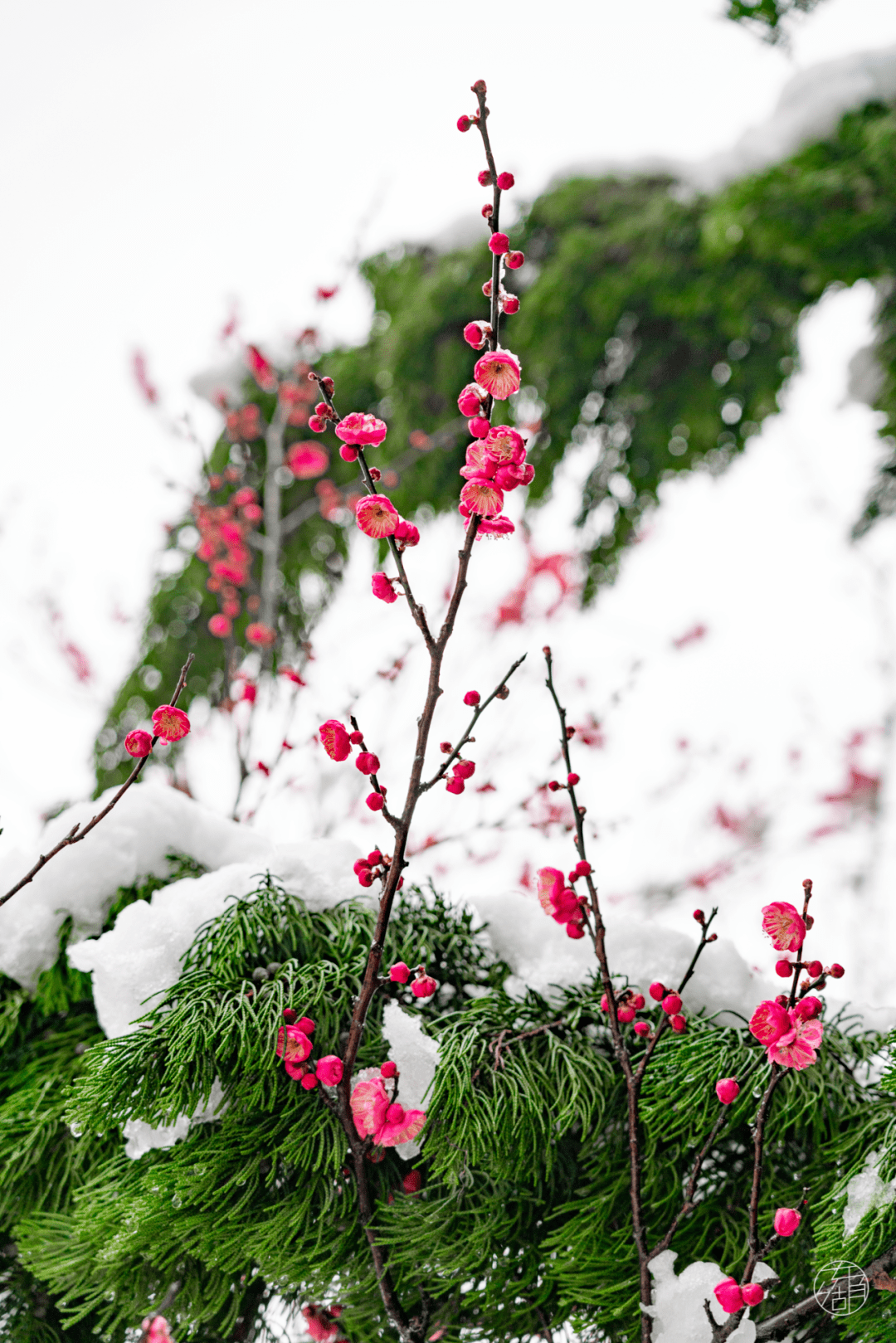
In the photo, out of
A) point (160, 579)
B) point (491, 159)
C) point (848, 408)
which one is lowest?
point (491, 159)

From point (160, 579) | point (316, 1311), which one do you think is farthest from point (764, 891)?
point (316, 1311)

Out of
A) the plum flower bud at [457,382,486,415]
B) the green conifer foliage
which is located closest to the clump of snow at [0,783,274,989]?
the green conifer foliage

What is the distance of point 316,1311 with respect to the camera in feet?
2.02

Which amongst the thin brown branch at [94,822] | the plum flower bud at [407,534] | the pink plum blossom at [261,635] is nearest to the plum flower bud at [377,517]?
the plum flower bud at [407,534]

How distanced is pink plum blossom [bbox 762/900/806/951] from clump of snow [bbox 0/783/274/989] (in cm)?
42

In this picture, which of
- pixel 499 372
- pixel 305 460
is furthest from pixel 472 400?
pixel 305 460

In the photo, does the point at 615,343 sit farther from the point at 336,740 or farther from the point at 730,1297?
the point at 730,1297

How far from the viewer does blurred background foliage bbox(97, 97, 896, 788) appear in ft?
4.73

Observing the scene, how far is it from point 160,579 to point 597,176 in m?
1.35

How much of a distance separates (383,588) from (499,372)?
0.46 ft

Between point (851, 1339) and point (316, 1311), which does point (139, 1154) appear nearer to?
point (316, 1311)

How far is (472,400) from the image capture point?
1.59 ft

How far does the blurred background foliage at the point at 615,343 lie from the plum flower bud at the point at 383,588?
1089 mm

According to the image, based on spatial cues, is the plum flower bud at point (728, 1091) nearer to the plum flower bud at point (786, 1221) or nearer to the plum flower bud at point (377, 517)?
the plum flower bud at point (786, 1221)
